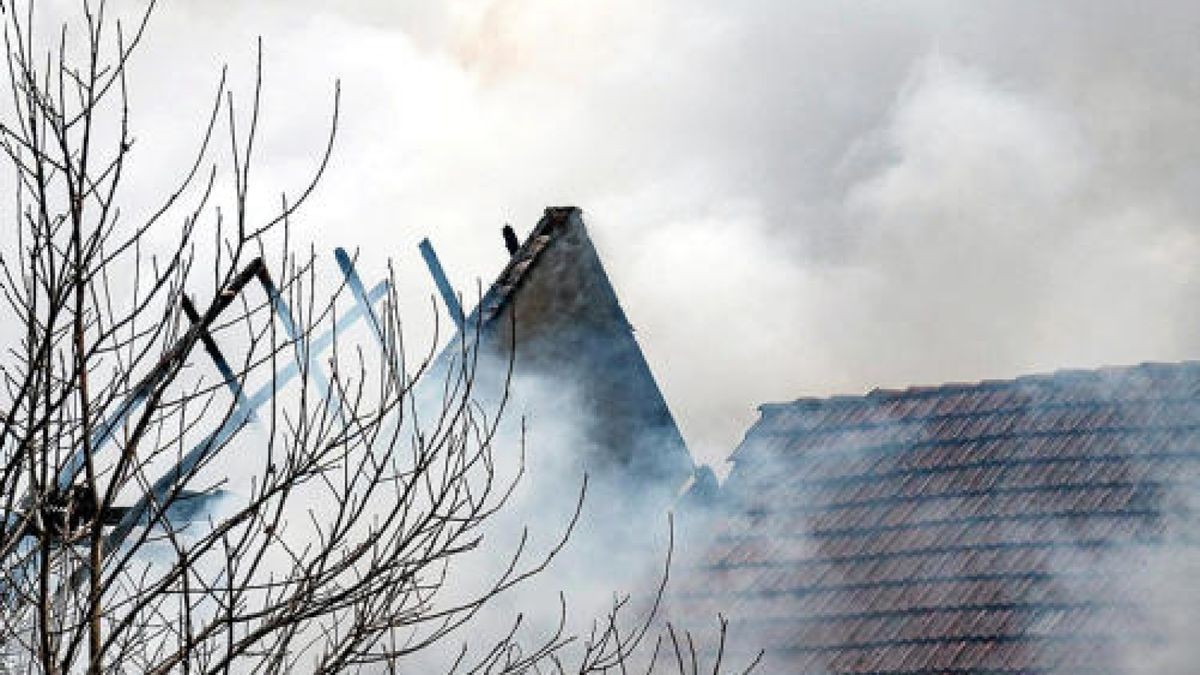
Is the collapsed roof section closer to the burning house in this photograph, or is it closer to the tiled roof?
the burning house

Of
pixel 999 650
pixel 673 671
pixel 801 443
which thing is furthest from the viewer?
pixel 801 443

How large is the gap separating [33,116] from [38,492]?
3.72 ft

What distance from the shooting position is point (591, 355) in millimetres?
13422

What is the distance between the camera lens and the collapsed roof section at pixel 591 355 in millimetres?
12953

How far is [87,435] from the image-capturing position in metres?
5.10

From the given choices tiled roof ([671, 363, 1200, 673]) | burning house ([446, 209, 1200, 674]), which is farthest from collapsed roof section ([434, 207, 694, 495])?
tiled roof ([671, 363, 1200, 673])

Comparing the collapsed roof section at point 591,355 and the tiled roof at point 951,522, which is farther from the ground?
the collapsed roof section at point 591,355

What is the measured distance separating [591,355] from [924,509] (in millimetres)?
3267

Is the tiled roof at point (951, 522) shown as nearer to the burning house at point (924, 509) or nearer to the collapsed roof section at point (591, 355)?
the burning house at point (924, 509)

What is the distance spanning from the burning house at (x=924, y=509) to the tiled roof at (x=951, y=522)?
1 cm

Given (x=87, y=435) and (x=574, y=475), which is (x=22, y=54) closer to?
(x=87, y=435)

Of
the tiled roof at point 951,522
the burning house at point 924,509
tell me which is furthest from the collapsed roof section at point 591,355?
the tiled roof at point 951,522

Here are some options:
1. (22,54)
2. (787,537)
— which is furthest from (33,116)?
(787,537)

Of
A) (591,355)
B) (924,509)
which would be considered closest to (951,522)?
(924,509)
